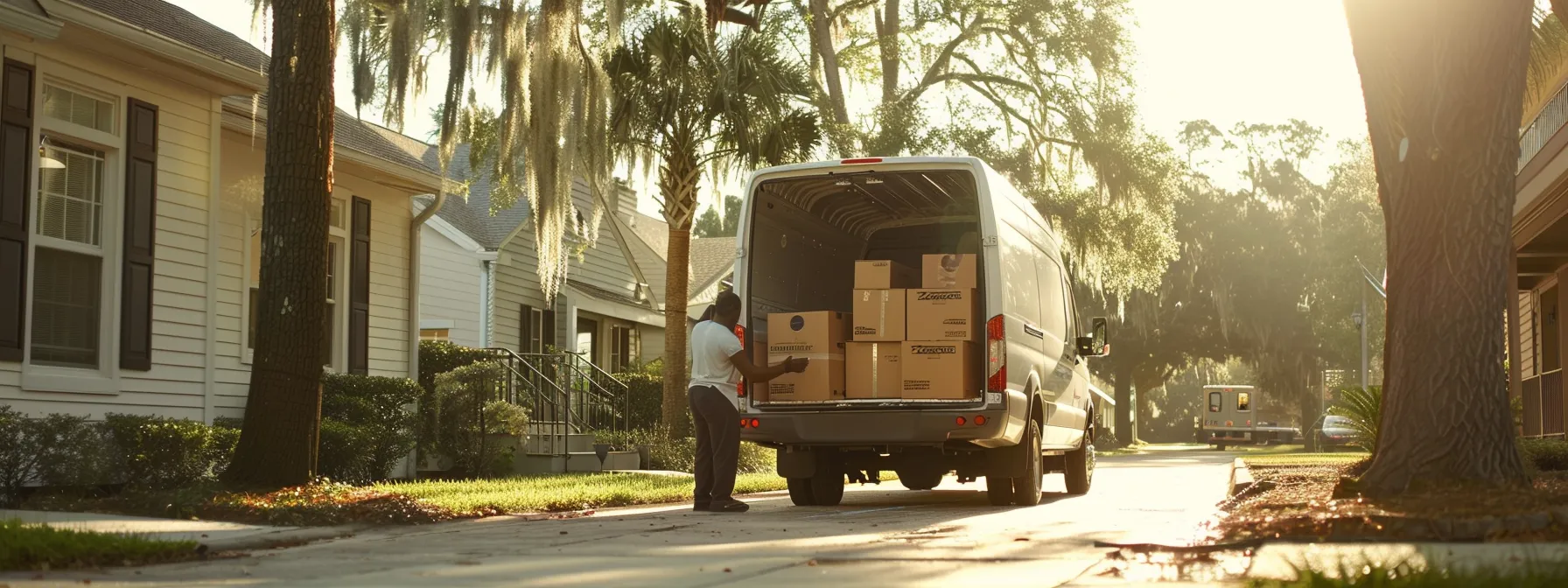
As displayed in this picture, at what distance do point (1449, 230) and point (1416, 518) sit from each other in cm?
230

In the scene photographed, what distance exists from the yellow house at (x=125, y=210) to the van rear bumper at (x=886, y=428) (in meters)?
3.47

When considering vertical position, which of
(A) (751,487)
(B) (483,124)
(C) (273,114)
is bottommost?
(A) (751,487)

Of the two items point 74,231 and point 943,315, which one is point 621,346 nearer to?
point 74,231

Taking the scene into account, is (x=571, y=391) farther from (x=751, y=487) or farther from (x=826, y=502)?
(x=826, y=502)

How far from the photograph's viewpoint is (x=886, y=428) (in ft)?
→ 38.0


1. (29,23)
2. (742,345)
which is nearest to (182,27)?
(29,23)

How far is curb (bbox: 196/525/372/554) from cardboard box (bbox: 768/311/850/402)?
11.9 ft

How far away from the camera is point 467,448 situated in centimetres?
1750

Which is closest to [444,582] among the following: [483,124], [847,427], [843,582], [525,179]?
[843,582]

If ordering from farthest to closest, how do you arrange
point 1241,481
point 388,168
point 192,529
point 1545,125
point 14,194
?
point 1545,125
point 388,168
point 1241,481
point 14,194
point 192,529

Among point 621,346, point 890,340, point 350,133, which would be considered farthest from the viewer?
point 621,346

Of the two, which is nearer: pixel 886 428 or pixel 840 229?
pixel 886 428

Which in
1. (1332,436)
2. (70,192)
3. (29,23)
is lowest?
(1332,436)

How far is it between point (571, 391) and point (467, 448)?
5.55 metres
